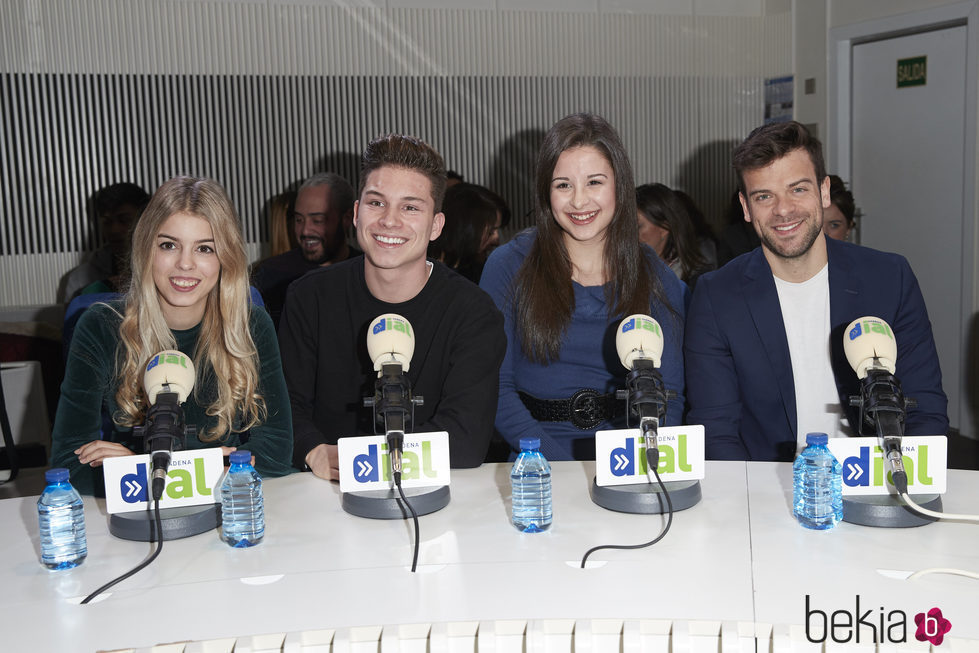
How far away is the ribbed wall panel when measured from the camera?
582 centimetres

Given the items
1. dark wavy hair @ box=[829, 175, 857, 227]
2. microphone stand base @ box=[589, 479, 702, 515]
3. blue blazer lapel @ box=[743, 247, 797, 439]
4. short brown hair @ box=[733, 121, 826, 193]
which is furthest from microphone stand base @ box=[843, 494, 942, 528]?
dark wavy hair @ box=[829, 175, 857, 227]

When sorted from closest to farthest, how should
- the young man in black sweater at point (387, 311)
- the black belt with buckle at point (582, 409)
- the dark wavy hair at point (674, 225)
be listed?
1. the young man in black sweater at point (387, 311)
2. the black belt with buckle at point (582, 409)
3. the dark wavy hair at point (674, 225)

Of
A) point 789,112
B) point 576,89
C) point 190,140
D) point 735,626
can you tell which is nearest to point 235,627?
point 735,626

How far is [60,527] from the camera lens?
170 centimetres

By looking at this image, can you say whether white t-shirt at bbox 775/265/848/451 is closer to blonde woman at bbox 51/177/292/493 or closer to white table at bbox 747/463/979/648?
white table at bbox 747/463/979/648

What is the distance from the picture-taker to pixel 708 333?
2.61m

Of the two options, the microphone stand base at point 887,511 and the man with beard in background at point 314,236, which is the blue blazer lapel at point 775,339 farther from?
the man with beard in background at point 314,236

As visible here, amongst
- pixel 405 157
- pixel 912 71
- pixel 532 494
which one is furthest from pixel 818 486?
pixel 912 71

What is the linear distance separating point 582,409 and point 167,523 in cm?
124

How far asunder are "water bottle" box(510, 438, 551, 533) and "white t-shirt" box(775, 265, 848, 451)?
3.24 feet

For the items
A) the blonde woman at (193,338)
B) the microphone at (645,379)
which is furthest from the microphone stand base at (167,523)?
the microphone at (645,379)

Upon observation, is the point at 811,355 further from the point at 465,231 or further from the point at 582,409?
the point at 465,231

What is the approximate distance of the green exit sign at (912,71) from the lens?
5.77 m

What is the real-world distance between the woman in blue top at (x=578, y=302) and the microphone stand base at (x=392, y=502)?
66 centimetres
